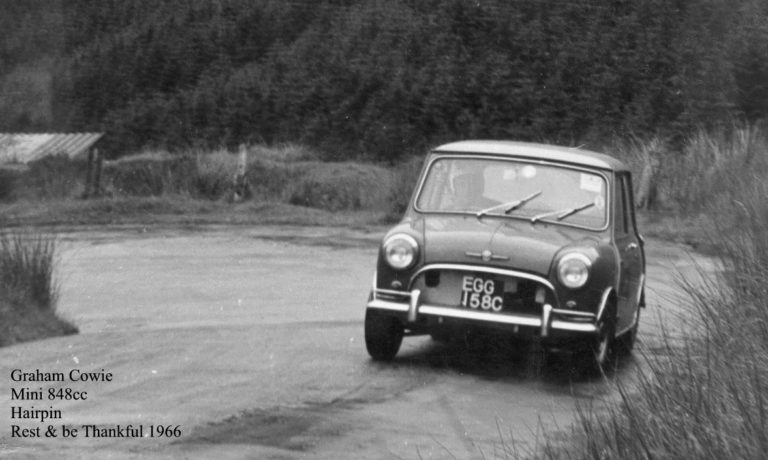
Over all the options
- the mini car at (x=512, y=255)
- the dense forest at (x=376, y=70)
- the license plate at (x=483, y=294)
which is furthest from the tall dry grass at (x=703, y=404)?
the dense forest at (x=376, y=70)

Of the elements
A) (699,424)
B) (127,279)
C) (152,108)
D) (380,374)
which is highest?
(699,424)

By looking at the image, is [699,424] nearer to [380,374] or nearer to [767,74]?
[380,374]

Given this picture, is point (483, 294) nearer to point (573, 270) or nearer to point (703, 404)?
point (573, 270)

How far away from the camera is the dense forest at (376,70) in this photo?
34.2 m

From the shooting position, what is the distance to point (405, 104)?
4112cm

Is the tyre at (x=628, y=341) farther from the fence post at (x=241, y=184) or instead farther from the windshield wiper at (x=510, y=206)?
the fence post at (x=241, y=184)

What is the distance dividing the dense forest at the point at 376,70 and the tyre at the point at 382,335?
2183cm

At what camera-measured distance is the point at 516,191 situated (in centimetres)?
Result: 945

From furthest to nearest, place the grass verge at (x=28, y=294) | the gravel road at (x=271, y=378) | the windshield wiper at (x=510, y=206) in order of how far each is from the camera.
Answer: the grass verge at (x=28, y=294) → the windshield wiper at (x=510, y=206) → the gravel road at (x=271, y=378)

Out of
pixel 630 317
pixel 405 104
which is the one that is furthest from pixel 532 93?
pixel 630 317

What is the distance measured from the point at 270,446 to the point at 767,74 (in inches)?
1131

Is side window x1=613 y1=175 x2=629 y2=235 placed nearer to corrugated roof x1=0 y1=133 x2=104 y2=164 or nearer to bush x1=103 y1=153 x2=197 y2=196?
bush x1=103 y1=153 x2=197 y2=196

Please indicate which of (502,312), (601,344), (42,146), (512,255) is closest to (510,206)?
(512,255)

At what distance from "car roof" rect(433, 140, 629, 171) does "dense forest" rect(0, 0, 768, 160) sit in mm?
20628
